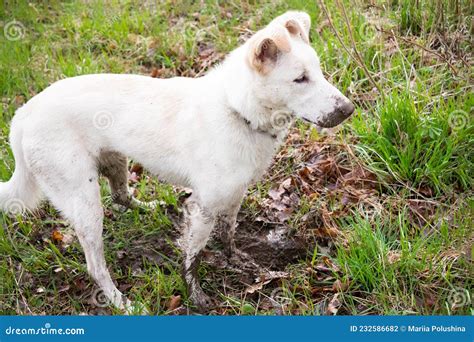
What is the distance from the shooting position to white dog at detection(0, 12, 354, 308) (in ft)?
10.2

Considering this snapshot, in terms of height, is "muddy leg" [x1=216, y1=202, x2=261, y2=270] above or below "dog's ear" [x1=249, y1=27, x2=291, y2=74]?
below

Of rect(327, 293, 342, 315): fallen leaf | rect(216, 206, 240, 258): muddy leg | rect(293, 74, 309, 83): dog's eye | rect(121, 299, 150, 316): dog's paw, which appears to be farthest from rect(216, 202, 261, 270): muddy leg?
rect(293, 74, 309, 83): dog's eye

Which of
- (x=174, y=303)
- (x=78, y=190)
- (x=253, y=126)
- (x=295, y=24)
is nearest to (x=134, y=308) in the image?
(x=174, y=303)

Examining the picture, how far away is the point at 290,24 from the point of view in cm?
315

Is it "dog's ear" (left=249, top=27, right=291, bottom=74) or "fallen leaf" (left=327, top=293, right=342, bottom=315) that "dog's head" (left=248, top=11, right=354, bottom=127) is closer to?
"dog's ear" (left=249, top=27, right=291, bottom=74)

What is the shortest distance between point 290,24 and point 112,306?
2004 mm

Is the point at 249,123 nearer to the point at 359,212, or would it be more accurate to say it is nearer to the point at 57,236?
the point at 359,212

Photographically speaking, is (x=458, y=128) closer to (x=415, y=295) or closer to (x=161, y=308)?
(x=415, y=295)

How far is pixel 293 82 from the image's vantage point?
301 centimetres

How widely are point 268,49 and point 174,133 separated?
30.7 inches

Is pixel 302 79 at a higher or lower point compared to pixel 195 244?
higher

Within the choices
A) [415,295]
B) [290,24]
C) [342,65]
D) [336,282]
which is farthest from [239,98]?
[342,65]

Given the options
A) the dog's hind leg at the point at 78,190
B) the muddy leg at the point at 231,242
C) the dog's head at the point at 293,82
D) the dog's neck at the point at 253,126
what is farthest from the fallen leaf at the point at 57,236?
the dog's head at the point at 293,82

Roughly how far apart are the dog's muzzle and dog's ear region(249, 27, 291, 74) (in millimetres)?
396
